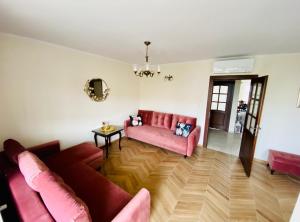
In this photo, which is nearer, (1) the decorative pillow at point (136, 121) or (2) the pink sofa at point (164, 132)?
(2) the pink sofa at point (164, 132)

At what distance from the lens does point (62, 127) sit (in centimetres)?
275

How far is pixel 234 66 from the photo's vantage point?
2951 mm

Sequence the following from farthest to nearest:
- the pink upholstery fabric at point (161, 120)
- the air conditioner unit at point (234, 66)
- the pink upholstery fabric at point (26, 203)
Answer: the pink upholstery fabric at point (161, 120), the air conditioner unit at point (234, 66), the pink upholstery fabric at point (26, 203)

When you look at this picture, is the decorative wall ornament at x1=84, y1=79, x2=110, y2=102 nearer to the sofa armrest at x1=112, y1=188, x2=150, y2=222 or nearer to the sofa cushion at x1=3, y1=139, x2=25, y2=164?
the sofa cushion at x1=3, y1=139, x2=25, y2=164

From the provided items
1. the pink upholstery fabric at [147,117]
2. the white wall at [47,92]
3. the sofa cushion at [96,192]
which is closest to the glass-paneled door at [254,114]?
the sofa cushion at [96,192]

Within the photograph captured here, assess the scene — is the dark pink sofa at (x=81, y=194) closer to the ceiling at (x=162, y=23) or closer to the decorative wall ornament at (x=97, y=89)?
the decorative wall ornament at (x=97, y=89)

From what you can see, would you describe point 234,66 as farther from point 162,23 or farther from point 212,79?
point 162,23

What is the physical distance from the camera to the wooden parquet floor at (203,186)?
5.74 feet

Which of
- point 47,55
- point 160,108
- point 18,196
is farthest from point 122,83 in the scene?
point 18,196

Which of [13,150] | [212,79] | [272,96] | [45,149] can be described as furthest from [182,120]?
[13,150]

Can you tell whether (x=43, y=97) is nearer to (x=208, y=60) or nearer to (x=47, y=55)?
(x=47, y=55)

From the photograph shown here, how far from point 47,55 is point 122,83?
1.88 m

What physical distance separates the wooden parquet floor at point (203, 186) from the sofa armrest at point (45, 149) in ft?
3.08

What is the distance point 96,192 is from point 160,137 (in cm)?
200
